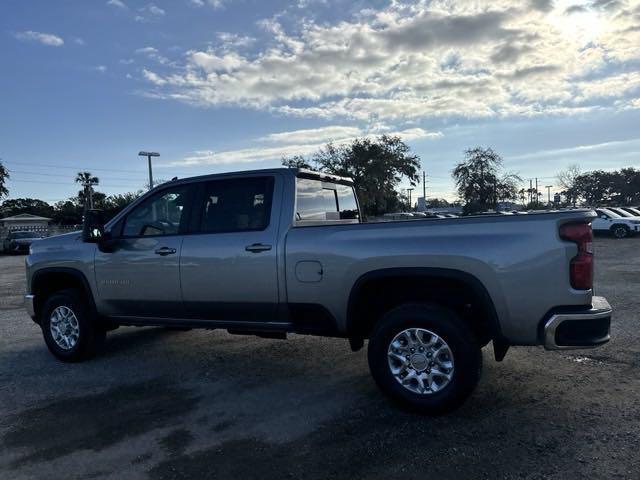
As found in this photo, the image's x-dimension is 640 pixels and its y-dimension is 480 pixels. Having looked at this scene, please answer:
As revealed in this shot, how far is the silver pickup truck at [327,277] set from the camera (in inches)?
137

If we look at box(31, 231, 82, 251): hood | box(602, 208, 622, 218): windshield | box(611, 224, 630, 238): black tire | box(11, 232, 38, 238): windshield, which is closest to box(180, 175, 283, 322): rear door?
box(31, 231, 82, 251): hood

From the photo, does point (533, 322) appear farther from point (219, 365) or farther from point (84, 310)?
point (84, 310)

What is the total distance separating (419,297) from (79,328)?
149 inches

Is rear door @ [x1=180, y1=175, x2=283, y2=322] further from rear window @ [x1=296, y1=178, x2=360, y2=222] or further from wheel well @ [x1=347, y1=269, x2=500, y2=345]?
wheel well @ [x1=347, y1=269, x2=500, y2=345]

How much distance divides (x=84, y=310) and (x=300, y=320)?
2699 mm

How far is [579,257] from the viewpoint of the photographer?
340cm

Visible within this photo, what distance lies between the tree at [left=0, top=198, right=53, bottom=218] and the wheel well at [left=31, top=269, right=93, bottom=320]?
81.0m

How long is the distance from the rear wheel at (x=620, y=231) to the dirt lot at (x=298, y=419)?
75.1 feet

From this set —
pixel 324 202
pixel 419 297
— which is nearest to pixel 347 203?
pixel 324 202

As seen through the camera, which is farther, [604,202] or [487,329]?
[604,202]

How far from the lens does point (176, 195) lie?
16.6 ft

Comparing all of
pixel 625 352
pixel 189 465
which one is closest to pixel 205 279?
pixel 189 465

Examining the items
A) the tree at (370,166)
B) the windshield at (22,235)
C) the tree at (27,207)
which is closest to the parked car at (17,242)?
the windshield at (22,235)

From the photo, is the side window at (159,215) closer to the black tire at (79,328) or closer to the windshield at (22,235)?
the black tire at (79,328)
